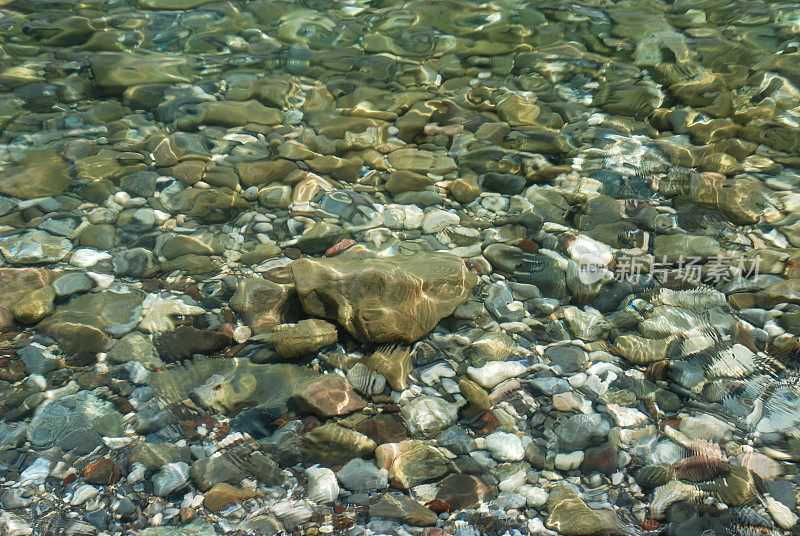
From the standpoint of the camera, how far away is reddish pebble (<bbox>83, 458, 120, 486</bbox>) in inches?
98.3

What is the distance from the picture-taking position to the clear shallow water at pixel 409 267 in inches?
99.7

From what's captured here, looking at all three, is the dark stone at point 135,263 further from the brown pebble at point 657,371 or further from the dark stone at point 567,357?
the brown pebble at point 657,371

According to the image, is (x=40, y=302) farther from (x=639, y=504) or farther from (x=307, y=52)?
(x=307, y=52)

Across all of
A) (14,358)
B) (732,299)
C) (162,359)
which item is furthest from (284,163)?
(732,299)

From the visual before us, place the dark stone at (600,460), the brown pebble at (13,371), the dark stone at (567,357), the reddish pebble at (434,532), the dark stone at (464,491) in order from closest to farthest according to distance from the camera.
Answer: the reddish pebble at (434,532) < the dark stone at (464,491) < the dark stone at (600,460) < the brown pebble at (13,371) < the dark stone at (567,357)

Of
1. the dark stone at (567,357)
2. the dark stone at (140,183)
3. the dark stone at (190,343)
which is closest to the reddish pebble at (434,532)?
the dark stone at (567,357)

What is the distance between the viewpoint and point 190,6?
6.25 m

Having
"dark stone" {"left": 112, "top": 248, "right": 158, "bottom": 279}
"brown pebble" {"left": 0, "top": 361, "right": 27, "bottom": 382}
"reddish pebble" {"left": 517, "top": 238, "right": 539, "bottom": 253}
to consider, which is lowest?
"brown pebble" {"left": 0, "top": 361, "right": 27, "bottom": 382}

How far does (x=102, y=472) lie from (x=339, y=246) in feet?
5.62

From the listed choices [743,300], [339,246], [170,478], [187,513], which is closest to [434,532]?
[187,513]

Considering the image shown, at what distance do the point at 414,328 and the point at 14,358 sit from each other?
1.87m

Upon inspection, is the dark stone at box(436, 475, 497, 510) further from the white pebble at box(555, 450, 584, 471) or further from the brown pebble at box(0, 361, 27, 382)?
the brown pebble at box(0, 361, 27, 382)

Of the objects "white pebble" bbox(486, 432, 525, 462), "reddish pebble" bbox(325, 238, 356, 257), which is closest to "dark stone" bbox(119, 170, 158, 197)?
"reddish pebble" bbox(325, 238, 356, 257)

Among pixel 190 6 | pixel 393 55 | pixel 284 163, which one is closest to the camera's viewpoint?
pixel 284 163
